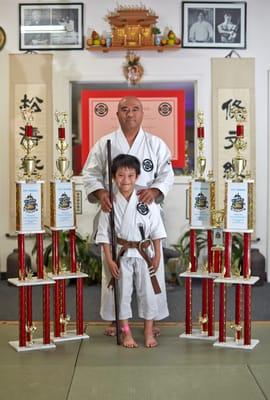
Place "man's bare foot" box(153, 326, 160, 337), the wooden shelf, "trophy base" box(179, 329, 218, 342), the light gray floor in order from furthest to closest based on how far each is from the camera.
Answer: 1. the wooden shelf
2. "man's bare foot" box(153, 326, 160, 337)
3. "trophy base" box(179, 329, 218, 342)
4. the light gray floor

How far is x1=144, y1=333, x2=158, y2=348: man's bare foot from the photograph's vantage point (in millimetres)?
4434

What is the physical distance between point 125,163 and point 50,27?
2987 mm

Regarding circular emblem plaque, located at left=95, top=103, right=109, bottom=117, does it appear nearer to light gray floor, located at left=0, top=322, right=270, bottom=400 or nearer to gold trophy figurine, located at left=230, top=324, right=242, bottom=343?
light gray floor, located at left=0, top=322, right=270, bottom=400

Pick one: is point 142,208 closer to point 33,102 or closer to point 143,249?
point 143,249

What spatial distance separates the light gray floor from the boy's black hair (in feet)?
3.36

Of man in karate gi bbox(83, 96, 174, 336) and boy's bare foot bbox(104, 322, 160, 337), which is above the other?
man in karate gi bbox(83, 96, 174, 336)

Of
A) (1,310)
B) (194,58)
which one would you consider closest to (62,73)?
(194,58)

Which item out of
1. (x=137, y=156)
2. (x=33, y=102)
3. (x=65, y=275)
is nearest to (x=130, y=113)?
(x=137, y=156)

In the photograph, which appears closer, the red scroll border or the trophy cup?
the trophy cup

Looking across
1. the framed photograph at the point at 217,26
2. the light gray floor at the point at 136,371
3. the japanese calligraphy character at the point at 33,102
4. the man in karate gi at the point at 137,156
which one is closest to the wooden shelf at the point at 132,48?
the framed photograph at the point at 217,26

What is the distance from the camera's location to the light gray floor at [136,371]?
3553 millimetres

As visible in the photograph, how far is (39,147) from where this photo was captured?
23.2 feet

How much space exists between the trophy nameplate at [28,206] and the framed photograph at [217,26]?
3.06 metres

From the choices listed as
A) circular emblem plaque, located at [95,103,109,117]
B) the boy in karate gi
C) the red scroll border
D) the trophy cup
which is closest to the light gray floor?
the boy in karate gi
